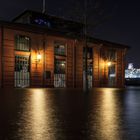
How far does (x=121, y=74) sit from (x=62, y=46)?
9965 mm

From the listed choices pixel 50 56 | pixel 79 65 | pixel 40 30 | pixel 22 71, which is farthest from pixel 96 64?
pixel 22 71

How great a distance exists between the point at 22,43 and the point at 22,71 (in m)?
2.32

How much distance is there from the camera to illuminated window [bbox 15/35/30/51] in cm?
2983

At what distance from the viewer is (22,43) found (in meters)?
30.0

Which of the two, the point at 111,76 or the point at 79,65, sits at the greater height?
the point at 79,65

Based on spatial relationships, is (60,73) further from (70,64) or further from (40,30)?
(40,30)

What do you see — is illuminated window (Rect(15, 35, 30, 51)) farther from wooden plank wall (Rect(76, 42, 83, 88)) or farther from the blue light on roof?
wooden plank wall (Rect(76, 42, 83, 88))

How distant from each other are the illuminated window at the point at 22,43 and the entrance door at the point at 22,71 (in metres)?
0.74

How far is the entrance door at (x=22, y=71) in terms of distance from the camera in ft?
97.4

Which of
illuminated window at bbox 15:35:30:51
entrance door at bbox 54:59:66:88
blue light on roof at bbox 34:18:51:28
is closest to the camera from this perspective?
illuminated window at bbox 15:35:30:51

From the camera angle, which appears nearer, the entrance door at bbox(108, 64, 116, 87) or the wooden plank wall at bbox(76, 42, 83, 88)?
the wooden plank wall at bbox(76, 42, 83, 88)

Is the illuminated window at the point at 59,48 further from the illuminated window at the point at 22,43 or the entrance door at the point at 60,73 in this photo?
the illuminated window at the point at 22,43

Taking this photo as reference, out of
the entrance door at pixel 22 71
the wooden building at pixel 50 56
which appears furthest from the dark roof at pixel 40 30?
the entrance door at pixel 22 71

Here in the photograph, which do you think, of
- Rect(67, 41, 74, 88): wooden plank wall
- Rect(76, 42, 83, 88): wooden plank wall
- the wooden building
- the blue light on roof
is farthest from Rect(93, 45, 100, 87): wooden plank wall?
the blue light on roof
